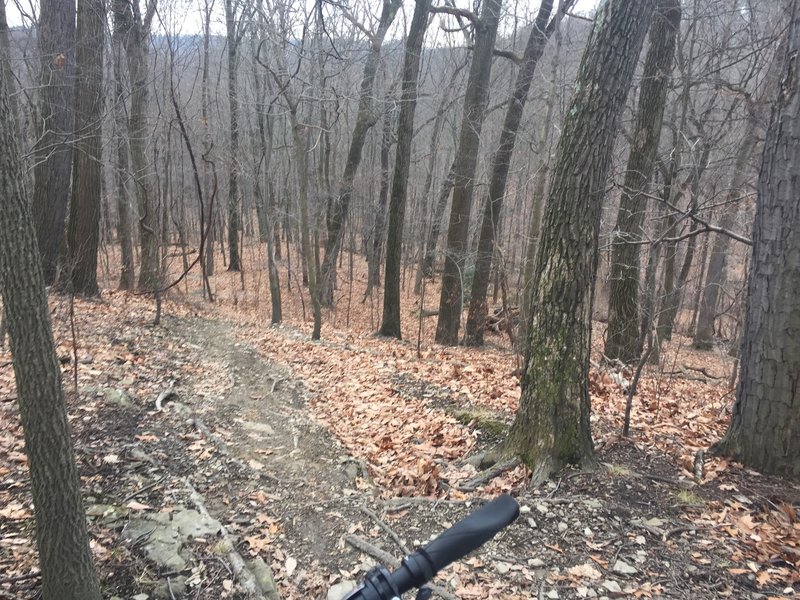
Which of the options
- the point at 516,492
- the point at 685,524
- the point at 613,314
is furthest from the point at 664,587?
the point at 613,314

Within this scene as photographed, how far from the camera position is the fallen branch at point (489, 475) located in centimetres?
443

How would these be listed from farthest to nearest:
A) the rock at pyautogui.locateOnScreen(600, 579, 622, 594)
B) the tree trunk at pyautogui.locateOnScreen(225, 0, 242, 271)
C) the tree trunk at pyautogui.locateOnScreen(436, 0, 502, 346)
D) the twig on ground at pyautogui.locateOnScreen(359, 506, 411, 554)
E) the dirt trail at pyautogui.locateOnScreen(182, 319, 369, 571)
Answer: the tree trunk at pyautogui.locateOnScreen(225, 0, 242, 271) < the tree trunk at pyautogui.locateOnScreen(436, 0, 502, 346) < the dirt trail at pyautogui.locateOnScreen(182, 319, 369, 571) < the twig on ground at pyautogui.locateOnScreen(359, 506, 411, 554) < the rock at pyautogui.locateOnScreen(600, 579, 622, 594)

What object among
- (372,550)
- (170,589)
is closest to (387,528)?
(372,550)

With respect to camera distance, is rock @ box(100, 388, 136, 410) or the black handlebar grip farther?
rock @ box(100, 388, 136, 410)

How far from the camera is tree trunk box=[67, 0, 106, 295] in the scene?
1078 centimetres

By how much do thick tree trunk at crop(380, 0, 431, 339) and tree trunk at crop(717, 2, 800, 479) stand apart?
9.15 m

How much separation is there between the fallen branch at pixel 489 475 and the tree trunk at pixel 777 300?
1.89 meters

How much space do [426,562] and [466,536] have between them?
104 millimetres

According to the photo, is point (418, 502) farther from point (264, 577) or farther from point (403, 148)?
point (403, 148)

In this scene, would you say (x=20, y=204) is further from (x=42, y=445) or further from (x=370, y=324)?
(x=370, y=324)

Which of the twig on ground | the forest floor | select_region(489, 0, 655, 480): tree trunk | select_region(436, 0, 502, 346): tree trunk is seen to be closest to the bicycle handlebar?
the forest floor

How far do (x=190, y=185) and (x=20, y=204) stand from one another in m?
31.1

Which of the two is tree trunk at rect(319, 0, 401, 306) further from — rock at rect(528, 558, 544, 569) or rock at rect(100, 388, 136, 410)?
rock at rect(528, 558, 544, 569)

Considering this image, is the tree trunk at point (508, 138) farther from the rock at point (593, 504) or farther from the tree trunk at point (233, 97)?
the tree trunk at point (233, 97)
